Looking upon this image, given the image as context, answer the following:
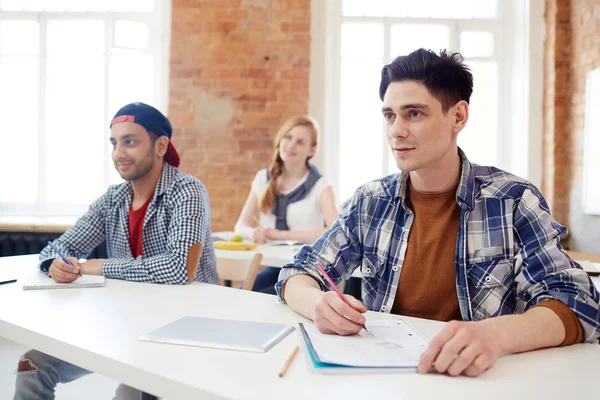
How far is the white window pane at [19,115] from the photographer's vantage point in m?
4.75

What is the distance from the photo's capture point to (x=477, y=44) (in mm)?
4773

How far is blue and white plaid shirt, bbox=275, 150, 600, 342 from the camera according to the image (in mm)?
1209

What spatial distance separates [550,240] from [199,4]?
3.90 meters

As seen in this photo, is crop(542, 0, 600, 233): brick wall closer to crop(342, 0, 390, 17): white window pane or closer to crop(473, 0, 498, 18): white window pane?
crop(473, 0, 498, 18): white window pane

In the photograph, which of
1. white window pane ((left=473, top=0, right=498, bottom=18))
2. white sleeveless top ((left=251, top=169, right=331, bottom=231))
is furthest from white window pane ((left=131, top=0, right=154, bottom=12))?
white window pane ((left=473, top=0, right=498, bottom=18))

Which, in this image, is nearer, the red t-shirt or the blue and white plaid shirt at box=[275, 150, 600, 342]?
the blue and white plaid shirt at box=[275, 150, 600, 342]

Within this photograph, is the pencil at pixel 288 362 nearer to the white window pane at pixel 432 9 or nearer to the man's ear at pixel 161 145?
the man's ear at pixel 161 145

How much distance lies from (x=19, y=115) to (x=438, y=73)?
14.6 feet

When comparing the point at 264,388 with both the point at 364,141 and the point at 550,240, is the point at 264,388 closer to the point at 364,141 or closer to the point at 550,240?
the point at 550,240

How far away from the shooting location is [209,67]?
4.44 meters

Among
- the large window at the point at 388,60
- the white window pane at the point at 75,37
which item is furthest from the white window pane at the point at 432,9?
the white window pane at the point at 75,37

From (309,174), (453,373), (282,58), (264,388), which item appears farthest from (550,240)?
(282,58)

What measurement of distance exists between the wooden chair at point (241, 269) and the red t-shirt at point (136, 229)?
1.10 ft

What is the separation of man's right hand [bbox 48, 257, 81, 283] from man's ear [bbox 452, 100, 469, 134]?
1265mm
